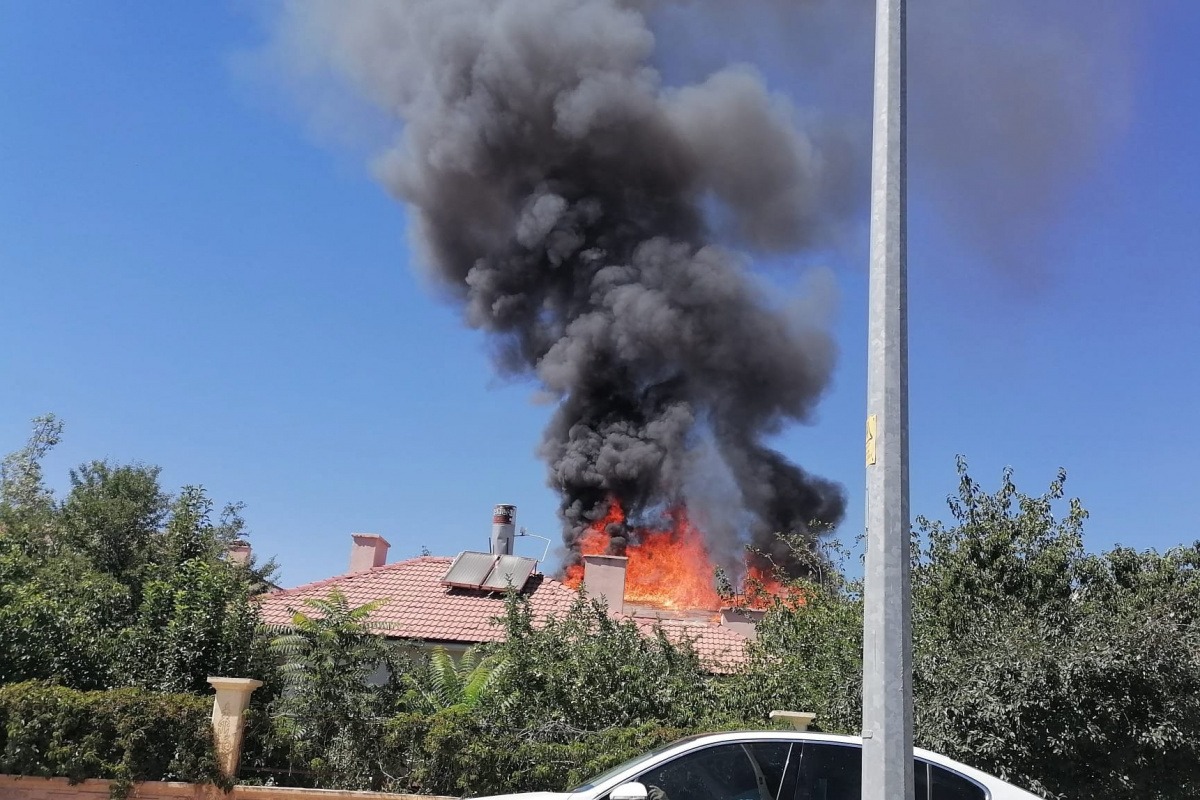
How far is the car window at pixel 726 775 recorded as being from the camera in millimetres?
5176

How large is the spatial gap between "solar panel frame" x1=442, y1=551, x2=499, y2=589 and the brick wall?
32.6 feet

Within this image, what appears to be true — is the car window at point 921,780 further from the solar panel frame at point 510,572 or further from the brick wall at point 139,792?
the solar panel frame at point 510,572

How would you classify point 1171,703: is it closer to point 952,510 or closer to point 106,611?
point 952,510

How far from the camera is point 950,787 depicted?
5.29 metres

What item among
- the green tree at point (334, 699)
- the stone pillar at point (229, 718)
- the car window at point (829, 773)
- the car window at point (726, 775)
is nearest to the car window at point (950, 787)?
the car window at point (829, 773)

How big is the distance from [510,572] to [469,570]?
0.88 metres

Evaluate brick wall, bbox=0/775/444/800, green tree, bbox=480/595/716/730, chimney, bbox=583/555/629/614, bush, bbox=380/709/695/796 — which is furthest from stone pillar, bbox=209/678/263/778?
chimney, bbox=583/555/629/614

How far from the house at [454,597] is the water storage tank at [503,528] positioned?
12.7 ft

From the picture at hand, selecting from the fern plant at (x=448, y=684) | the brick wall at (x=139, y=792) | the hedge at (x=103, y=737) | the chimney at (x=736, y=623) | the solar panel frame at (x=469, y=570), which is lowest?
the brick wall at (x=139, y=792)

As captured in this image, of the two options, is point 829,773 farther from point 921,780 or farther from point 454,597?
point 454,597

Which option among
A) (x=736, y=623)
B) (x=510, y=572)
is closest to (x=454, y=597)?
(x=510, y=572)

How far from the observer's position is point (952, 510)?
12133 millimetres

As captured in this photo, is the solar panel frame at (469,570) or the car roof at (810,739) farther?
the solar panel frame at (469,570)

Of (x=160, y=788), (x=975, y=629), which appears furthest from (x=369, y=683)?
(x=975, y=629)
